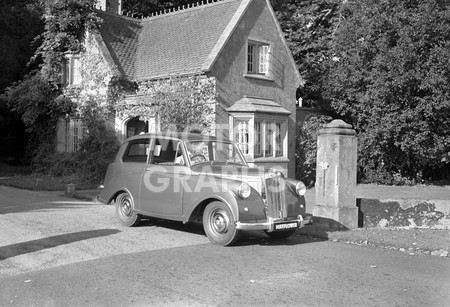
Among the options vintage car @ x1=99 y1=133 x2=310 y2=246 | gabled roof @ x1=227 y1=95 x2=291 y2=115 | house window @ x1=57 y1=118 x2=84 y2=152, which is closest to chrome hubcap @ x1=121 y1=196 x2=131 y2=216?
vintage car @ x1=99 y1=133 x2=310 y2=246

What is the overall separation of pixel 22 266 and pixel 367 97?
55.0 feet

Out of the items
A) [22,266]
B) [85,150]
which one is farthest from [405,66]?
[22,266]

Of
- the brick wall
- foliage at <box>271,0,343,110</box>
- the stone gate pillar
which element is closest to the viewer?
the stone gate pillar

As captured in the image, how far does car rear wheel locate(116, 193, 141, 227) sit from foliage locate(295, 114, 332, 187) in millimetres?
11978

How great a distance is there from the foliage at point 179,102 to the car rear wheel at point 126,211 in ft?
22.5

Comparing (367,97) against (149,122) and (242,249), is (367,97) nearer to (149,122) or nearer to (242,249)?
(149,122)

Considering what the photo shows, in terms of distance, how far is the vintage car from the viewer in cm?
799

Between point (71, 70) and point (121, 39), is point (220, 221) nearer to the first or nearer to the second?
point (121, 39)

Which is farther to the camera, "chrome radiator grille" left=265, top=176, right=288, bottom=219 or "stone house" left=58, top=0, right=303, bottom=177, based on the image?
"stone house" left=58, top=0, right=303, bottom=177

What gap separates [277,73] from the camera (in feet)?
67.6

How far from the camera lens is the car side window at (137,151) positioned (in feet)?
32.0

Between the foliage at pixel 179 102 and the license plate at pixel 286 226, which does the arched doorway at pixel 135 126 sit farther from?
the license plate at pixel 286 226

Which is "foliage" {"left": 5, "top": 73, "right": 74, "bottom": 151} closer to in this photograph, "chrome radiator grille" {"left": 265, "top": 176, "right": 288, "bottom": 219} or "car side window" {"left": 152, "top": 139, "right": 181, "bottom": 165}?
"car side window" {"left": 152, "top": 139, "right": 181, "bottom": 165}

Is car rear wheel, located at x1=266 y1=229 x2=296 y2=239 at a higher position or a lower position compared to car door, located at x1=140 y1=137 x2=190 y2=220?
lower
